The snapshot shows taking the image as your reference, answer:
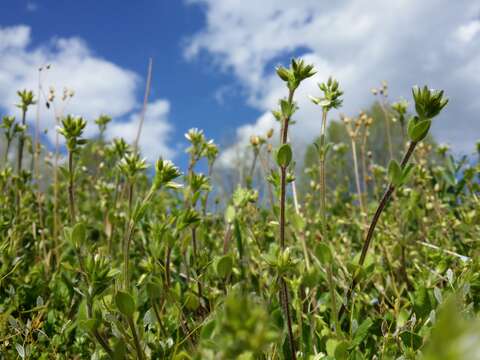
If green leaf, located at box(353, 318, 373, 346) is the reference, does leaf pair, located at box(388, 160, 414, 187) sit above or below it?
above

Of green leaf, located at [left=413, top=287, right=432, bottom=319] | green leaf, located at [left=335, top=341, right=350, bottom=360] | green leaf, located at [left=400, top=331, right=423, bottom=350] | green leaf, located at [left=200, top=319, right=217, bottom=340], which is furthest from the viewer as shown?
green leaf, located at [left=413, top=287, right=432, bottom=319]

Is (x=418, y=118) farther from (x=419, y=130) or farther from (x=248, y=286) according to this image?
(x=248, y=286)

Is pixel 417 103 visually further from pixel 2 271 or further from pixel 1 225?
pixel 1 225

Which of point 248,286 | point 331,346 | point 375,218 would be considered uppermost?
point 375,218

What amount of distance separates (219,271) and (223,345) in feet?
2.36

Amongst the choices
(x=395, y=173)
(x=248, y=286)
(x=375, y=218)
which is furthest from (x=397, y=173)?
(x=248, y=286)

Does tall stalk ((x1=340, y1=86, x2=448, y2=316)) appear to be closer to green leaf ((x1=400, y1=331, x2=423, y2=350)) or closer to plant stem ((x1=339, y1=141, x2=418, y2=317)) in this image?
plant stem ((x1=339, y1=141, x2=418, y2=317))

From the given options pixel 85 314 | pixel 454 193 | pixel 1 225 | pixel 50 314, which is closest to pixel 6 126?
pixel 1 225

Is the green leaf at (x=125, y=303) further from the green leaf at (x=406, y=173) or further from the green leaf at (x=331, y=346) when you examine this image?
the green leaf at (x=406, y=173)

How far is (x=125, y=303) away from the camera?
2.66 ft

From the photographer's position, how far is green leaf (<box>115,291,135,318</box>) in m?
0.80

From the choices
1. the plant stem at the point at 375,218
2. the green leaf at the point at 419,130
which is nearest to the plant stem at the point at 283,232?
the plant stem at the point at 375,218

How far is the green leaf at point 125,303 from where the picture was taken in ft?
2.63

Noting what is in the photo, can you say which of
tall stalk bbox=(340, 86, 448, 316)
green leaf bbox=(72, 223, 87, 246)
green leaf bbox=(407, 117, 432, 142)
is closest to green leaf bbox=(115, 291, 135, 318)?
green leaf bbox=(72, 223, 87, 246)
